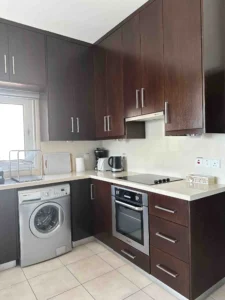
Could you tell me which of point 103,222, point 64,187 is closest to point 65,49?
point 64,187

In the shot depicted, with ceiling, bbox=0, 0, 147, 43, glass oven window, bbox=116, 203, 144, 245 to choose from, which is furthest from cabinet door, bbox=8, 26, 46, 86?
glass oven window, bbox=116, 203, 144, 245

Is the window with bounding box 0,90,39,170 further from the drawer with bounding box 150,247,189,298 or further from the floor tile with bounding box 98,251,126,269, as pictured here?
the drawer with bounding box 150,247,189,298

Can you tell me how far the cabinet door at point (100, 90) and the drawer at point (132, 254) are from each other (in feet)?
4.37

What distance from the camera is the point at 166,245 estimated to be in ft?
5.60

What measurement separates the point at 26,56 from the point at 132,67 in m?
1.23

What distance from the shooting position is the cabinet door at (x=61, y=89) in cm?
261

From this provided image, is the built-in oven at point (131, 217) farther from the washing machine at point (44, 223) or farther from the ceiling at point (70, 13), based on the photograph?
the ceiling at point (70, 13)

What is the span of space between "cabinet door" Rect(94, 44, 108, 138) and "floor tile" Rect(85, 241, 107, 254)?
1.40 meters

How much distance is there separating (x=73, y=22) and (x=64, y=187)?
184 cm

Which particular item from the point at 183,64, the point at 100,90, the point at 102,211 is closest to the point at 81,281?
the point at 102,211

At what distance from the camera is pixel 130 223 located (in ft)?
6.90

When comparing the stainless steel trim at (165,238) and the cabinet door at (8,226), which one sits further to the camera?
the cabinet door at (8,226)

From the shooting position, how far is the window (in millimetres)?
2631

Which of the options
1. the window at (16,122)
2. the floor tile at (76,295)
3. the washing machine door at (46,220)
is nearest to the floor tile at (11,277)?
the washing machine door at (46,220)
